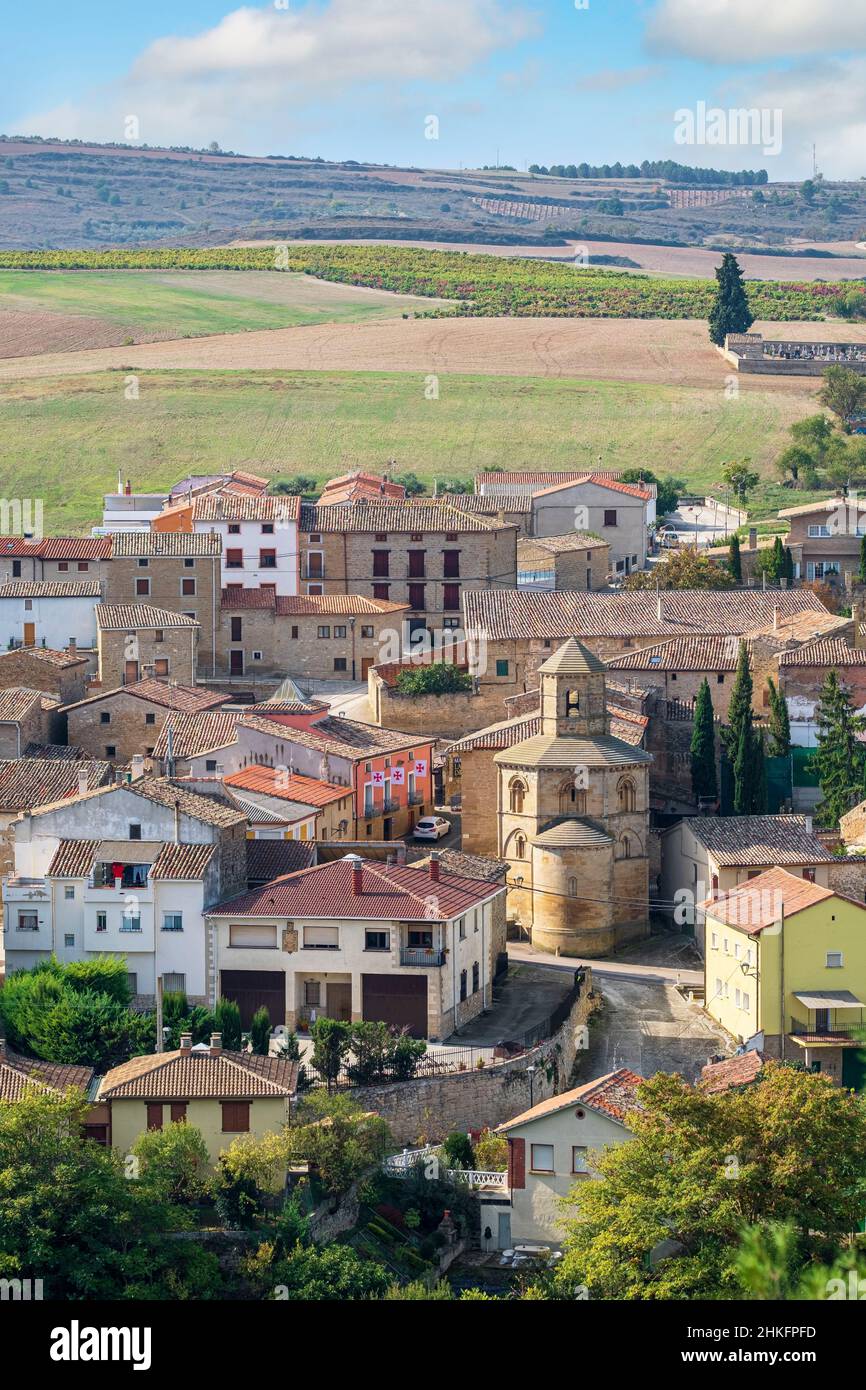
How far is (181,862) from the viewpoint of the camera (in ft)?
171

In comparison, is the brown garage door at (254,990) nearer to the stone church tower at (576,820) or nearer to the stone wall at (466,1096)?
the stone wall at (466,1096)

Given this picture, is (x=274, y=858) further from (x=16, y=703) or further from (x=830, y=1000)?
(x=16, y=703)

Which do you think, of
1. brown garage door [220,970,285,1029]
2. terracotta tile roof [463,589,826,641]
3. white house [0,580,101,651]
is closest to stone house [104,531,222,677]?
white house [0,580,101,651]

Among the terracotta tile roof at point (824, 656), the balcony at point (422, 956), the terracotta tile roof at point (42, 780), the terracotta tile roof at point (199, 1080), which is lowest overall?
the terracotta tile roof at point (199, 1080)

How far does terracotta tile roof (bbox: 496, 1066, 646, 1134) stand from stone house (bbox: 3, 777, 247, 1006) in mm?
9336

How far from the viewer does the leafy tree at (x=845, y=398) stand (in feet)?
430

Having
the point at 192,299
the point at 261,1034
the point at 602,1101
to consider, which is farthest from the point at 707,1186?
the point at 192,299

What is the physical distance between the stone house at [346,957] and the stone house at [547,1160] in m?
6.99

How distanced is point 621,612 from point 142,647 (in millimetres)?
15627

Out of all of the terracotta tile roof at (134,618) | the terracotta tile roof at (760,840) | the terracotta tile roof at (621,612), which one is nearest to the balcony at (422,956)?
the terracotta tile roof at (760,840)

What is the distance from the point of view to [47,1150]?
131 ft

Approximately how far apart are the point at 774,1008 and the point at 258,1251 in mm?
15588
